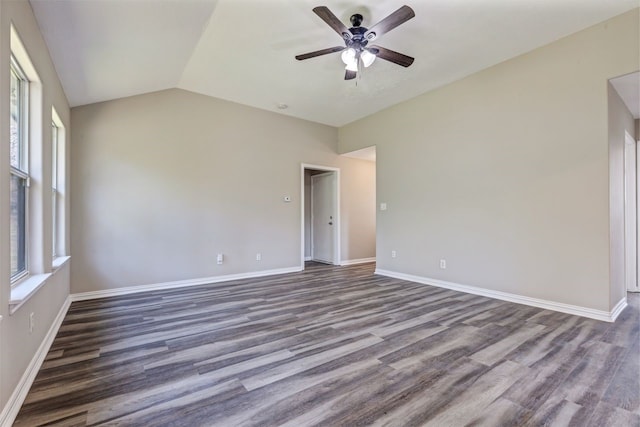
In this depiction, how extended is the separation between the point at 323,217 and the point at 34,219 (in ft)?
16.2

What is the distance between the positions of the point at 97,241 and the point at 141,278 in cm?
74

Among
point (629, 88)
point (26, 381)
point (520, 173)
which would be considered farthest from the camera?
point (520, 173)

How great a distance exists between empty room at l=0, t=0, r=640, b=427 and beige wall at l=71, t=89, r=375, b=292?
3 cm

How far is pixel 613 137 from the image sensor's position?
3082 mm

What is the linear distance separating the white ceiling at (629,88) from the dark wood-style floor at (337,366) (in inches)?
92.9

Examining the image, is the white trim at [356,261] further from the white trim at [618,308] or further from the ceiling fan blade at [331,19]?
the ceiling fan blade at [331,19]

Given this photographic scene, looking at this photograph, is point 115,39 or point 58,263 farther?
point 58,263

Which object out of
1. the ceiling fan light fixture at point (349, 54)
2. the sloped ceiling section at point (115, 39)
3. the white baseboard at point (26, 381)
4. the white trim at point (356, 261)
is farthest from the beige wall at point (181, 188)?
the ceiling fan light fixture at point (349, 54)

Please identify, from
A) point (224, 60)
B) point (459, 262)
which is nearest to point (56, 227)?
point (224, 60)

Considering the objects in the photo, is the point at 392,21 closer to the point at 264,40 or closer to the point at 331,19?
the point at 331,19

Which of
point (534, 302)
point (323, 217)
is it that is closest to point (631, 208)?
point (534, 302)

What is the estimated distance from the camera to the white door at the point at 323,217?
251 inches

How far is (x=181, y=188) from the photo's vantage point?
4.44m

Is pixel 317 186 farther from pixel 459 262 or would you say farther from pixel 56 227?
pixel 56 227
